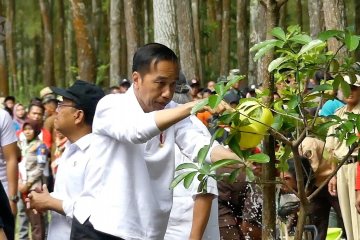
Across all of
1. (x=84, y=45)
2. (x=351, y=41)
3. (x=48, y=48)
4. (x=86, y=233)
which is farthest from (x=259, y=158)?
(x=48, y=48)

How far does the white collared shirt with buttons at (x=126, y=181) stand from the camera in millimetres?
5285

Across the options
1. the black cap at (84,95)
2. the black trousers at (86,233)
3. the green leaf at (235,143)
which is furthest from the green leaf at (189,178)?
the black cap at (84,95)

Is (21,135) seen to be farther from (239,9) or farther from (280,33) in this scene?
(239,9)

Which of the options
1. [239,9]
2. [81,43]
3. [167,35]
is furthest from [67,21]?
[167,35]

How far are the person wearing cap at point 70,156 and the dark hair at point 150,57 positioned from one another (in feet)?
3.25

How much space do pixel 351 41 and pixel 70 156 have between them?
248cm

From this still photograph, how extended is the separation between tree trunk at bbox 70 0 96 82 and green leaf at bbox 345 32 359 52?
1899 centimetres

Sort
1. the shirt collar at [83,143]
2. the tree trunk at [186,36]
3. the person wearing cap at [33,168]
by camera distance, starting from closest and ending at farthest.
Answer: the shirt collar at [83,143] < the person wearing cap at [33,168] < the tree trunk at [186,36]

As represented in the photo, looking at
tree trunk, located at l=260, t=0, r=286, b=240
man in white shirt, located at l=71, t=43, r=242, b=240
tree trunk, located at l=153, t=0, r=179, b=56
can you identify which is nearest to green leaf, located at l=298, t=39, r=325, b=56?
tree trunk, located at l=260, t=0, r=286, b=240

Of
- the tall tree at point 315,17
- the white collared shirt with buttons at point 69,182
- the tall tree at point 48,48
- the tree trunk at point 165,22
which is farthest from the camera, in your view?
the tall tree at point 48,48

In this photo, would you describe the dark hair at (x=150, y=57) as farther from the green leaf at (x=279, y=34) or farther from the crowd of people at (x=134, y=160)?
the green leaf at (x=279, y=34)

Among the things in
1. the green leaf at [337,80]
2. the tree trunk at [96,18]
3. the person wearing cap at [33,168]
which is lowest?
the person wearing cap at [33,168]

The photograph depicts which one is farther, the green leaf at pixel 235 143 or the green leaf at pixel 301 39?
the green leaf at pixel 235 143

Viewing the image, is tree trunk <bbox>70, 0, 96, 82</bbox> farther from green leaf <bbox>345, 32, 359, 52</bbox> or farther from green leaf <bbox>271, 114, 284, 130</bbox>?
green leaf <bbox>345, 32, 359, 52</bbox>
